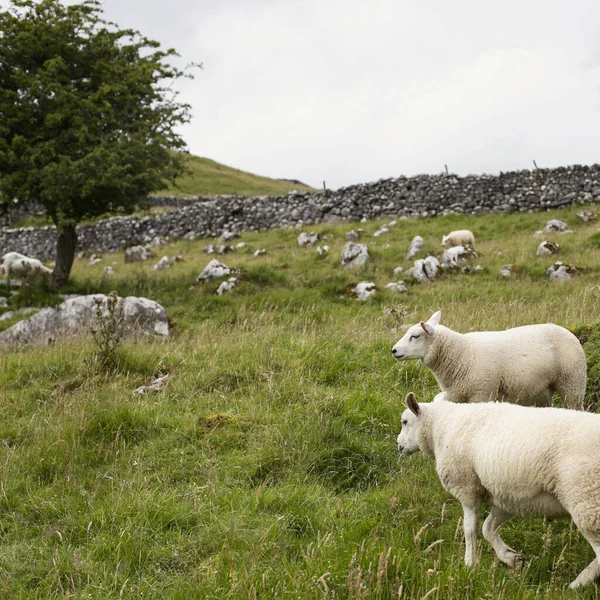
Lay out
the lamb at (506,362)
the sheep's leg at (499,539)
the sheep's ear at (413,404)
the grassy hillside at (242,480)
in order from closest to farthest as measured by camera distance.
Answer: the grassy hillside at (242,480) → the sheep's leg at (499,539) → the sheep's ear at (413,404) → the lamb at (506,362)

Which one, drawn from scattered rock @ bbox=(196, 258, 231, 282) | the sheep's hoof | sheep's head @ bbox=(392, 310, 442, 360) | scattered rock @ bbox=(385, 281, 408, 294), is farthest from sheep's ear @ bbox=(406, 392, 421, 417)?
scattered rock @ bbox=(196, 258, 231, 282)

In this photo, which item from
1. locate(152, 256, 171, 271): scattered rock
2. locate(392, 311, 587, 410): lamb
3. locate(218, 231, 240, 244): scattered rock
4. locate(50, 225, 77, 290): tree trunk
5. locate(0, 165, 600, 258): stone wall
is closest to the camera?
locate(392, 311, 587, 410): lamb

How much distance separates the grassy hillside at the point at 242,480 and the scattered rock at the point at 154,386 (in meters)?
0.16

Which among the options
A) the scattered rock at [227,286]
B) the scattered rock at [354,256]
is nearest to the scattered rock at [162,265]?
the scattered rock at [227,286]

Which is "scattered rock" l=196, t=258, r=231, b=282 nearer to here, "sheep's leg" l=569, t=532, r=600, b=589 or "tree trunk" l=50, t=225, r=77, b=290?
"tree trunk" l=50, t=225, r=77, b=290

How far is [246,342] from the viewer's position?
817 centimetres

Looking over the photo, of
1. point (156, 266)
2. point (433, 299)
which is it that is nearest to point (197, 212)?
point (156, 266)

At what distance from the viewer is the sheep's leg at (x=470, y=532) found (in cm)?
339

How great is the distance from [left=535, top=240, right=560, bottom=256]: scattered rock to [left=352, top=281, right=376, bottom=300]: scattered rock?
5.78m

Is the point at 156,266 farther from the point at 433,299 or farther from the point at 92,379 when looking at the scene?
the point at 92,379

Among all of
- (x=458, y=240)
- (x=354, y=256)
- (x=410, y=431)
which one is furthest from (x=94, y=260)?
(x=410, y=431)

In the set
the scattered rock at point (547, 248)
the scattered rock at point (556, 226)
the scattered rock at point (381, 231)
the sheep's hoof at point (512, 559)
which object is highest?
the scattered rock at point (556, 226)

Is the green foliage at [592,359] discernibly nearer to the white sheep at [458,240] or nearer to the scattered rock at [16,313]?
the scattered rock at [16,313]

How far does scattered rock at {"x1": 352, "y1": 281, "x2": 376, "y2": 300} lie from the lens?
1336 centimetres
